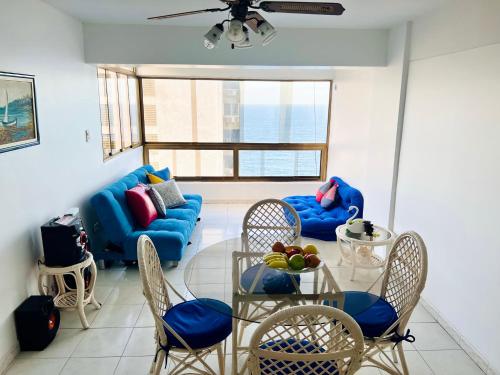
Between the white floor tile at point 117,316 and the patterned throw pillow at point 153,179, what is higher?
the patterned throw pillow at point 153,179

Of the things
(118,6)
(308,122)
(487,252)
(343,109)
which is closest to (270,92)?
(308,122)

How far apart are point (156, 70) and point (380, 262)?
4409mm

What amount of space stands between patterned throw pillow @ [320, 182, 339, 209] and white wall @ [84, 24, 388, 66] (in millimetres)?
1650

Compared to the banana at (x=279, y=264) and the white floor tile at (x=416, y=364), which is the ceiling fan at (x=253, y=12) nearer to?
the banana at (x=279, y=264)

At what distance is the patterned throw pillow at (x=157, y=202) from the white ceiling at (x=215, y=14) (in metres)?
1.84

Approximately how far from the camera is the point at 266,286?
7.43ft

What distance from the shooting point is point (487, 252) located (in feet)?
8.07

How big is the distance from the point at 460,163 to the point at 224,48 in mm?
2548

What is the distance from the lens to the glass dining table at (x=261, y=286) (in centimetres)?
214

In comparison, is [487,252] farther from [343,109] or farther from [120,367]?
[343,109]

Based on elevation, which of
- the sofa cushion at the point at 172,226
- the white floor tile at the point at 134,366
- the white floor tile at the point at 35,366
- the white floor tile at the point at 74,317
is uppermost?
the sofa cushion at the point at 172,226

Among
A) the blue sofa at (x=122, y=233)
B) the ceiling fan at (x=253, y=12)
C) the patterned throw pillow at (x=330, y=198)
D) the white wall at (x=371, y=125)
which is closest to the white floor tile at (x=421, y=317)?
the white wall at (x=371, y=125)

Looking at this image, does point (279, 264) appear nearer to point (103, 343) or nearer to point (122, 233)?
point (103, 343)

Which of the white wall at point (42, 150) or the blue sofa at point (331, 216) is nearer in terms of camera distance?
the white wall at point (42, 150)
